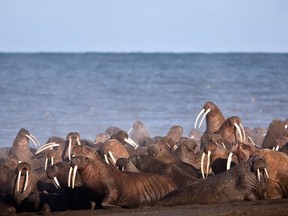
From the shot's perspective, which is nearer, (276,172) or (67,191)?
(276,172)

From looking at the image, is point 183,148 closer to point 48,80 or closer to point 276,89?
point 276,89

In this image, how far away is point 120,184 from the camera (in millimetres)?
10078

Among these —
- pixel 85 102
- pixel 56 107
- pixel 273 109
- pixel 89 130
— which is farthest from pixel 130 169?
pixel 85 102

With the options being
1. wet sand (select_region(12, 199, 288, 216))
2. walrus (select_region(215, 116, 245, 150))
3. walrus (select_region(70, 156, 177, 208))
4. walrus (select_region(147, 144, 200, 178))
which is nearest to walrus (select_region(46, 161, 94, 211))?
walrus (select_region(70, 156, 177, 208))

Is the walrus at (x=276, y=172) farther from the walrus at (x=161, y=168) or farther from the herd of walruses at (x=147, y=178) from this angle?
the walrus at (x=161, y=168)

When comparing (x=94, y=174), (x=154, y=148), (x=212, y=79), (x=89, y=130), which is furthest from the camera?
(x=212, y=79)

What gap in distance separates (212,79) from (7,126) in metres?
19.9

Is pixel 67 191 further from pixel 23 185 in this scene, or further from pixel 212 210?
pixel 212 210

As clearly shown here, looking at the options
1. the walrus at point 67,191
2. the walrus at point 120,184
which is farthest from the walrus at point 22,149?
the walrus at point 120,184

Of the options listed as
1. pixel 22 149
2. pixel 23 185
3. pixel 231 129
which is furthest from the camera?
pixel 22 149

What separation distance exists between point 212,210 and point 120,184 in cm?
122

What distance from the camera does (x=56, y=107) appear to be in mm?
27844

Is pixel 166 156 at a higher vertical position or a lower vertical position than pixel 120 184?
higher

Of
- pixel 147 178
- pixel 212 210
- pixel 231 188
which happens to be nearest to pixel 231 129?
pixel 147 178
